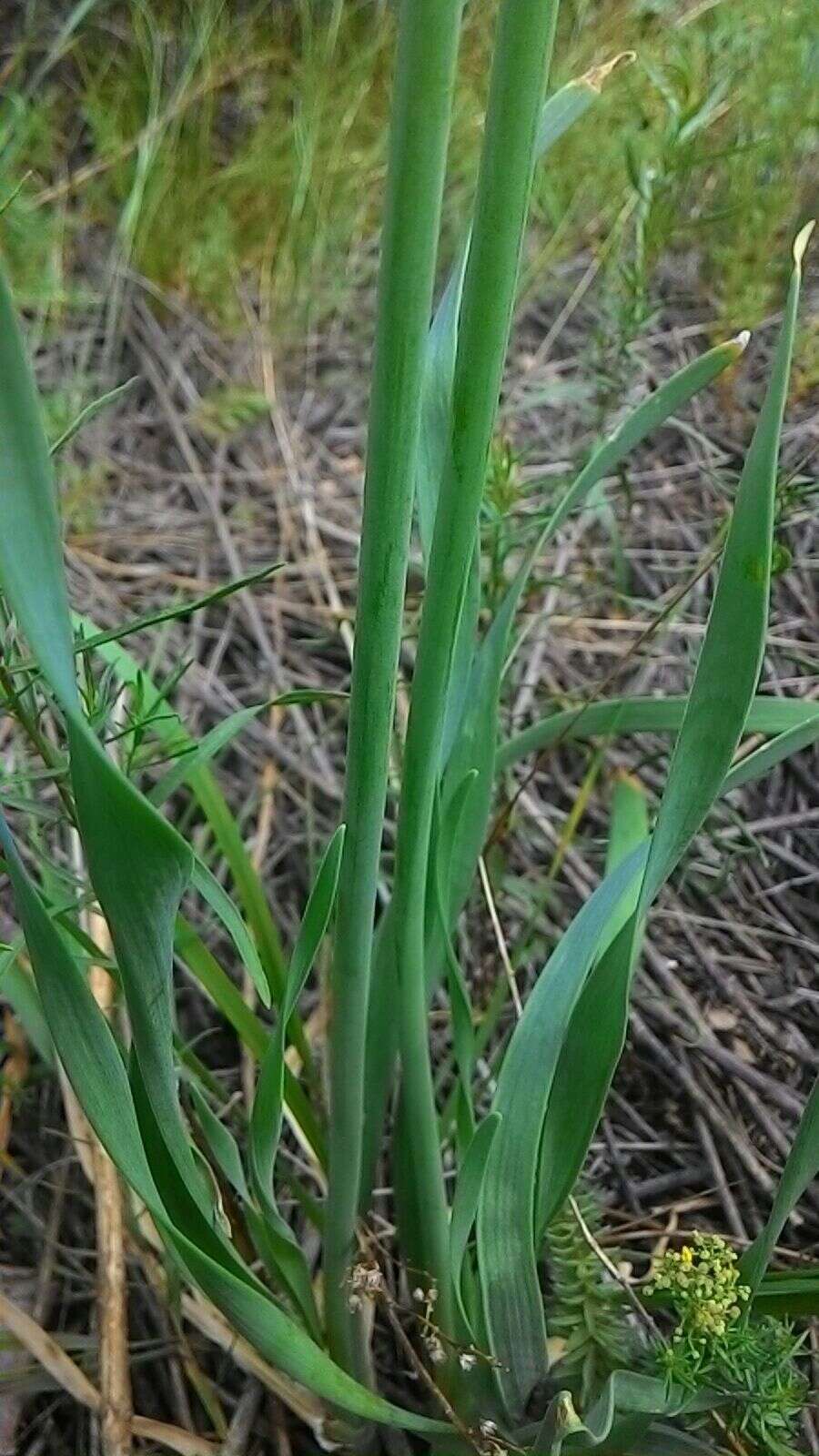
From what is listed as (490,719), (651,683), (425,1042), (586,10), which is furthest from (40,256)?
(425,1042)

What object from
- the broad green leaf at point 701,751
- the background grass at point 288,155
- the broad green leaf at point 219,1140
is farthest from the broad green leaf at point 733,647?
the background grass at point 288,155

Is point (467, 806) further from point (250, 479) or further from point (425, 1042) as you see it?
point (250, 479)

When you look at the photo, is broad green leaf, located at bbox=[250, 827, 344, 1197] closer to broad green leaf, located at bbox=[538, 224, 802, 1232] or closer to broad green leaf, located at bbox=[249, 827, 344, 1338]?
broad green leaf, located at bbox=[249, 827, 344, 1338]

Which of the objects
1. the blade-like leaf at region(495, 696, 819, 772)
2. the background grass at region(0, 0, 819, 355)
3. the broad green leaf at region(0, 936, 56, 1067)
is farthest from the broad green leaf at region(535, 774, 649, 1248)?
the background grass at region(0, 0, 819, 355)

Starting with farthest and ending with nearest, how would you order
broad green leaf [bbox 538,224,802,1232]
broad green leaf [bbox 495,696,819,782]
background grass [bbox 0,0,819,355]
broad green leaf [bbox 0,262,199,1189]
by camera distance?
background grass [bbox 0,0,819,355] < broad green leaf [bbox 495,696,819,782] < broad green leaf [bbox 538,224,802,1232] < broad green leaf [bbox 0,262,199,1189]

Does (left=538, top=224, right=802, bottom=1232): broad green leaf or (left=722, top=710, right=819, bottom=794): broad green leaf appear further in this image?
(left=722, top=710, right=819, bottom=794): broad green leaf

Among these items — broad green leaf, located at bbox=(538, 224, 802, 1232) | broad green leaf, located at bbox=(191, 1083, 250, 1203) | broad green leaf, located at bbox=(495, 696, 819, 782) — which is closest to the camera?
broad green leaf, located at bbox=(538, 224, 802, 1232)

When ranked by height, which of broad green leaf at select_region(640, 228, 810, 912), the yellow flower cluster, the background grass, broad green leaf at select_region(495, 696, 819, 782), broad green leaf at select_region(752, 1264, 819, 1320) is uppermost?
the background grass

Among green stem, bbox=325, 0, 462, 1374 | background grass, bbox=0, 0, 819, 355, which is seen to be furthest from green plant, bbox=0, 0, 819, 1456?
background grass, bbox=0, 0, 819, 355

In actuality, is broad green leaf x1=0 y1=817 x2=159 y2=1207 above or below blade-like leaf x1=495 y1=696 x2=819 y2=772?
below
